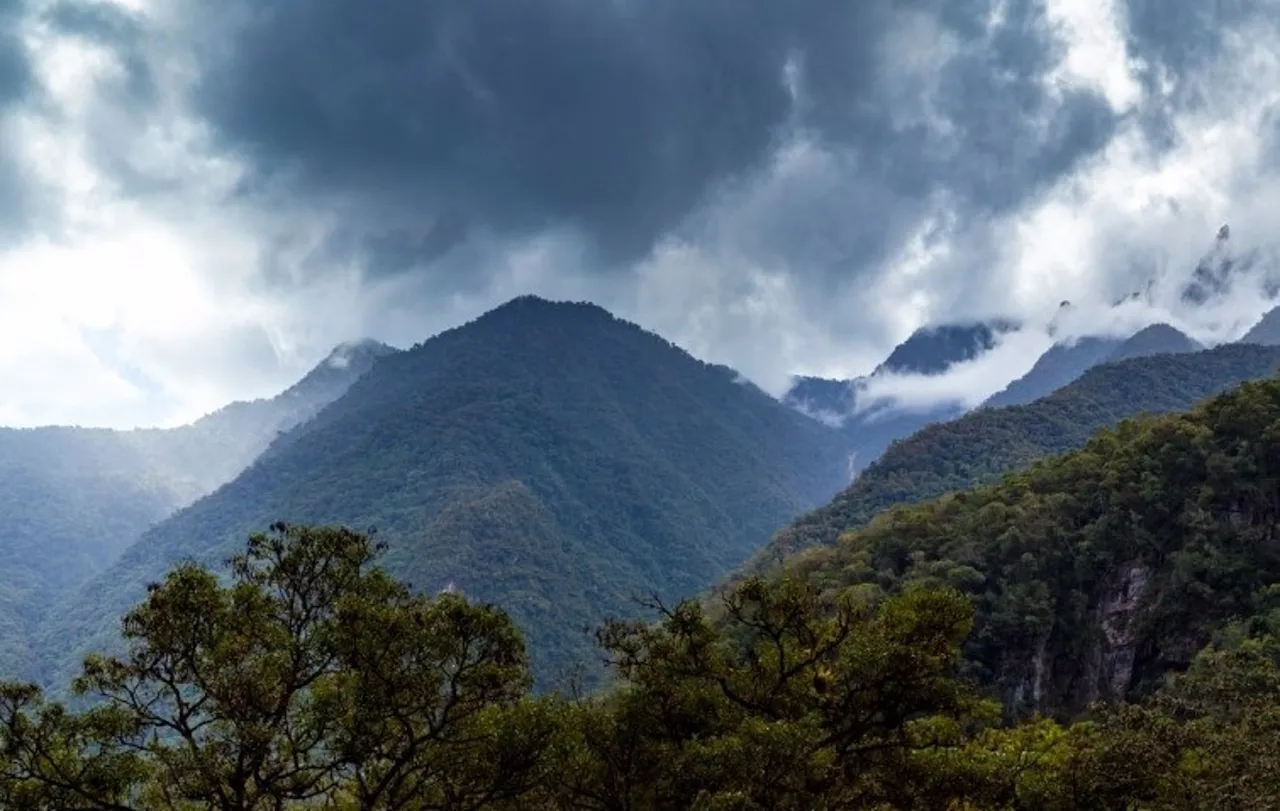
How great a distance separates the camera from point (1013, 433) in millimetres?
134625

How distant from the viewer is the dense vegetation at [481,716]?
39.7 ft

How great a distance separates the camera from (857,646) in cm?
1520

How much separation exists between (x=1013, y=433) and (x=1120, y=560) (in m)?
82.4

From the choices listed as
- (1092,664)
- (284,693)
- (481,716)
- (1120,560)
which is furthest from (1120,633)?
(284,693)

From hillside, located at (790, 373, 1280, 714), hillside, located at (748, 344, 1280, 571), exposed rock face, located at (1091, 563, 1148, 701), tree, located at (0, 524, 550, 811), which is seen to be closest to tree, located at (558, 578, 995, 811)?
tree, located at (0, 524, 550, 811)

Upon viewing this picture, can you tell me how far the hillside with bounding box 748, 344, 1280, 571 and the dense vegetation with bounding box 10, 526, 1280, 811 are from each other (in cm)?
9311

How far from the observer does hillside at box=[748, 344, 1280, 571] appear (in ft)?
399

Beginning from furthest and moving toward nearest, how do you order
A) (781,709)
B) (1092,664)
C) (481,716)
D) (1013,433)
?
(1013,433) < (1092,664) < (781,709) < (481,716)

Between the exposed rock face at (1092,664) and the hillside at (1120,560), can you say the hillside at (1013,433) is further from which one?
the exposed rock face at (1092,664)

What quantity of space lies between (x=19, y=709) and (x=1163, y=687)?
52390mm

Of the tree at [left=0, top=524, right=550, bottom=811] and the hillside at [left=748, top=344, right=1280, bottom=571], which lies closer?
the tree at [left=0, top=524, right=550, bottom=811]

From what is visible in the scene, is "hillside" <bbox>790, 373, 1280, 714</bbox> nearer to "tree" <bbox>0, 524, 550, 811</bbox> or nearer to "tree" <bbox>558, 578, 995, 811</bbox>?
"tree" <bbox>558, 578, 995, 811</bbox>

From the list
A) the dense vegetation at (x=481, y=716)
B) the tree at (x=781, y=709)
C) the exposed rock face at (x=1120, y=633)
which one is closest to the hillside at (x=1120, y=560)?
the exposed rock face at (x=1120, y=633)

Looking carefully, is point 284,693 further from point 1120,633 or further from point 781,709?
point 1120,633
